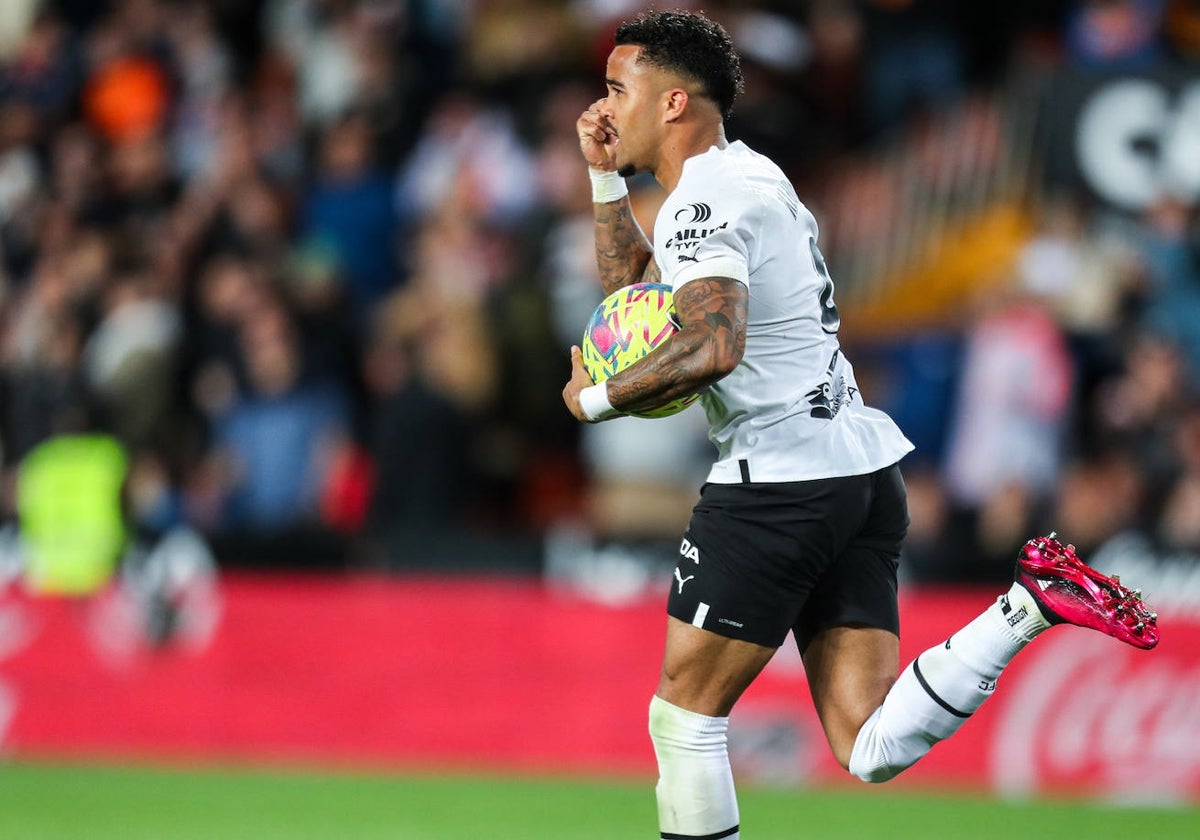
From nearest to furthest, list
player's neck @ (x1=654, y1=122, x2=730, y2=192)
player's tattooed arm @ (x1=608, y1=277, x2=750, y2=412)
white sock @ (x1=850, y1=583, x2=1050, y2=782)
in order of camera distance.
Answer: player's tattooed arm @ (x1=608, y1=277, x2=750, y2=412)
white sock @ (x1=850, y1=583, x2=1050, y2=782)
player's neck @ (x1=654, y1=122, x2=730, y2=192)

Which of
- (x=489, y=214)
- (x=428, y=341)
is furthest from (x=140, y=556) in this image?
(x=489, y=214)

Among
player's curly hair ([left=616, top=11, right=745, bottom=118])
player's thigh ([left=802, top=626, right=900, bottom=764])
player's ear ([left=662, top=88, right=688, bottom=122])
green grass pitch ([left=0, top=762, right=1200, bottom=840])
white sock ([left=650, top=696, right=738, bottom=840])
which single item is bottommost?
green grass pitch ([left=0, top=762, right=1200, bottom=840])

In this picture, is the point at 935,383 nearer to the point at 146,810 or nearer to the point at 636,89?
the point at 146,810

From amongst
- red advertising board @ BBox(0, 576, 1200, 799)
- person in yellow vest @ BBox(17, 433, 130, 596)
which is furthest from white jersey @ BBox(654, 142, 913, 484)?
person in yellow vest @ BBox(17, 433, 130, 596)

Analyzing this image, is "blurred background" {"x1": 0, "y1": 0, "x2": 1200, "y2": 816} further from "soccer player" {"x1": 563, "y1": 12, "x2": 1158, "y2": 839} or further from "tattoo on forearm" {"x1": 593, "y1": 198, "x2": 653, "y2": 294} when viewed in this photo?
"soccer player" {"x1": 563, "y1": 12, "x2": 1158, "y2": 839}

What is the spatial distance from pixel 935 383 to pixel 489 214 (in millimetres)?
3077

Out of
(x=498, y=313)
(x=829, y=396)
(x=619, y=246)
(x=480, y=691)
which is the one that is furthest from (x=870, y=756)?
(x=498, y=313)

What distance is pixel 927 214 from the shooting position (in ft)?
40.5

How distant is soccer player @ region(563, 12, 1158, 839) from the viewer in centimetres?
516

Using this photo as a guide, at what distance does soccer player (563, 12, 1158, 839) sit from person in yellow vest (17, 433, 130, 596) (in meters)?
6.39

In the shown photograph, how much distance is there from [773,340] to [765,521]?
1.64ft

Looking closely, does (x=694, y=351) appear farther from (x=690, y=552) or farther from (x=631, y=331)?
(x=690, y=552)

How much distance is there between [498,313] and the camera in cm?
1096

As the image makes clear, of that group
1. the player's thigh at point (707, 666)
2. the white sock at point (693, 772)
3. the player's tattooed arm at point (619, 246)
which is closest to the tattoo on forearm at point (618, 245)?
the player's tattooed arm at point (619, 246)
